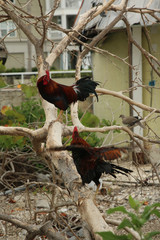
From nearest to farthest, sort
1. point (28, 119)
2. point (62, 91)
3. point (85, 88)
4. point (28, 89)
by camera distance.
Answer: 1. point (62, 91)
2. point (85, 88)
3. point (28, 89)
4. point (28, 119)

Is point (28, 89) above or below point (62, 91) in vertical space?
below

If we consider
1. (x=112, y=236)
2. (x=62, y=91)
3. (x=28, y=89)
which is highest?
(x=62, y=91)

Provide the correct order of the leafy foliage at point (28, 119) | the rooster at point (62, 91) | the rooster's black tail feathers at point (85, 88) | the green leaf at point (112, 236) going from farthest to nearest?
1. the leafy foliage at point (28, 119)
2. the rooster's black tail feathers at point (85, 88)
3. the rooster at point (62, 91)
4. the green leaf at point (112, 236)

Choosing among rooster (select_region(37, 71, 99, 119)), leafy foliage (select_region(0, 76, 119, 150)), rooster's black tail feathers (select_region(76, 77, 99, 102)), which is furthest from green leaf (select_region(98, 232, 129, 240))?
leafy foliage (select_region(0, 76, 119, 150))

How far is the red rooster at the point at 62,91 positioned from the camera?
11.3 ft

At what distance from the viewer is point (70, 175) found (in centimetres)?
273

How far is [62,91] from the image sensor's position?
3.57 metres

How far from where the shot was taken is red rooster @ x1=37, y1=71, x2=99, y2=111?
344 cm

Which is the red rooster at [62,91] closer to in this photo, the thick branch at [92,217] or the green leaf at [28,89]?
the thick branch at [92,217]

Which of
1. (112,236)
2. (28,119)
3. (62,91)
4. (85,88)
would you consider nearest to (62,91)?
(62,91)

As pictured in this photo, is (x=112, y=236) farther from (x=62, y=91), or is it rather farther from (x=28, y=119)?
(x=28, y=119)

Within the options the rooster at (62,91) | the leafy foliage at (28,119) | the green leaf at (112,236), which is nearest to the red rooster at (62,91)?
the rooster at (62,91)

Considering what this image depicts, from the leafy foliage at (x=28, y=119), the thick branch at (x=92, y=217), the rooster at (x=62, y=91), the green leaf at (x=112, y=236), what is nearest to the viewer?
the green leaf at (x=112, y=236)

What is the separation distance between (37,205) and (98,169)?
114 inches
